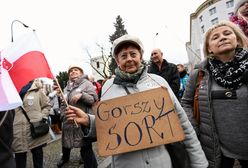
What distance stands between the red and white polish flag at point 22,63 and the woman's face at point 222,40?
4.94 feet

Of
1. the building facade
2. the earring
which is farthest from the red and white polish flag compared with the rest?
the building facade

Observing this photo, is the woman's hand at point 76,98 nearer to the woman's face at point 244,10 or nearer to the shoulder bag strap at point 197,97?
the shoulder bag strap at point 197,97

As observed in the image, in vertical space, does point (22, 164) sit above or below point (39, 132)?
below

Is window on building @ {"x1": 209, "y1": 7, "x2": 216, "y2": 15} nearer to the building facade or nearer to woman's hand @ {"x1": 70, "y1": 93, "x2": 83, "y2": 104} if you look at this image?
the building facade

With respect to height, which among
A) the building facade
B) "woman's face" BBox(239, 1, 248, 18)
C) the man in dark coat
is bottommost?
the man in dark coat

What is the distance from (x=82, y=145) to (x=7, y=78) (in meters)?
2.44

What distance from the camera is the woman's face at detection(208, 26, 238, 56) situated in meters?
2.37

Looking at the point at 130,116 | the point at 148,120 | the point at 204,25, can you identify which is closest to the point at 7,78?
the point at 130,116

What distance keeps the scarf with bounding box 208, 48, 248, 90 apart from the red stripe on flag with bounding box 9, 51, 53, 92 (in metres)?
1.49

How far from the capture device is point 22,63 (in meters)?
2.34

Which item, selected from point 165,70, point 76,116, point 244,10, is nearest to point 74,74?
point 165,70

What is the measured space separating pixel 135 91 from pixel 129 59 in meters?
0.27

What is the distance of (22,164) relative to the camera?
466 centimetres

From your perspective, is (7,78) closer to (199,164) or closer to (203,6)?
(199,164)
